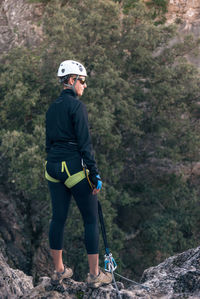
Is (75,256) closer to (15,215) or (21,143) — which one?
(15,215)

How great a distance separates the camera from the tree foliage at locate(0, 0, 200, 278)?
11.6 meters

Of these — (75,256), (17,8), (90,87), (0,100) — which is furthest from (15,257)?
(17,8)

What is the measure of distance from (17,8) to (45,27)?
8745 mm

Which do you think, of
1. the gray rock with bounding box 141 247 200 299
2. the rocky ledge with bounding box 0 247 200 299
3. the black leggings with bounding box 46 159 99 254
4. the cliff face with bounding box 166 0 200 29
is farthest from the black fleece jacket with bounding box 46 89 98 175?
the cliff face with bounding box 166 0 200 29

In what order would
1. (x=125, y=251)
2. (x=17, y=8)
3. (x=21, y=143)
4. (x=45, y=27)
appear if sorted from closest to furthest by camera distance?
1. (x=21, y=143)
2. (x=45, y=27)
3. (x=125, y=251)
4. (x=17, y=8)

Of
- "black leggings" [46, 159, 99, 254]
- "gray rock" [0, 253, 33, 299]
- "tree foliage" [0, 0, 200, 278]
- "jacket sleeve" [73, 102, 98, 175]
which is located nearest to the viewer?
"jacket sleeve" [73, 102, 98, 175]

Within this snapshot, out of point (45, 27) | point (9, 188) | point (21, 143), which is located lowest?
point (9, 188)

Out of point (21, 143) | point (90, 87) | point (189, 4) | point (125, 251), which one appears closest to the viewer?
point (21, 143)

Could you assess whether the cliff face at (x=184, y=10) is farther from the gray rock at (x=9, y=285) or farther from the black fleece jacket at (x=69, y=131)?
the gray rock at (x=9, y=285)

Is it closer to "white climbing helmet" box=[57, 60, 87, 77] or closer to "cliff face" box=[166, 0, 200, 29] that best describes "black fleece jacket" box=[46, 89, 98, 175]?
"white climbing helmet" box=[57, 60, 87, 77]

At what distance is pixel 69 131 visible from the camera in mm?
3438

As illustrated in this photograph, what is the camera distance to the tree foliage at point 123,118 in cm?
1161

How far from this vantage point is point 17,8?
792 inches

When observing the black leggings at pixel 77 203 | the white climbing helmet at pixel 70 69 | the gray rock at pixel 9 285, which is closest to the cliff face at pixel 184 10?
the white climbing helmet at pixel 70 69
